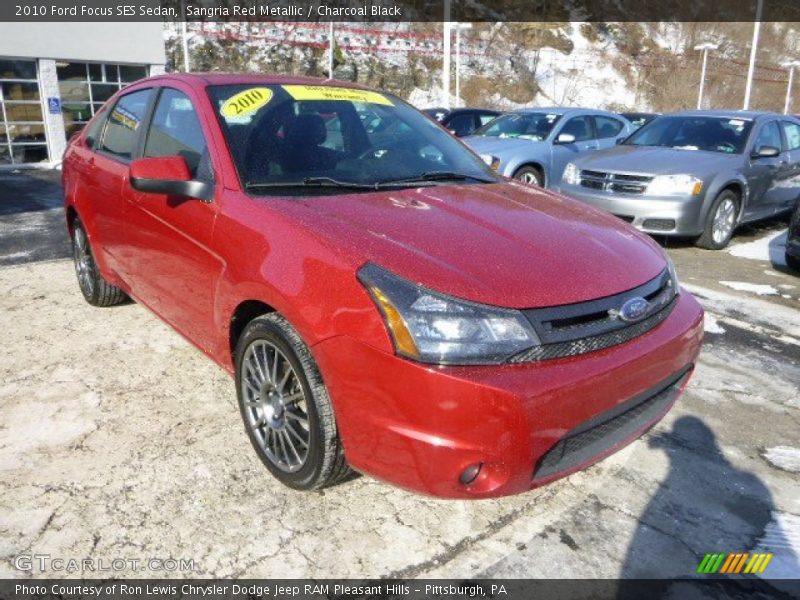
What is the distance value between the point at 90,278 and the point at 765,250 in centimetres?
711

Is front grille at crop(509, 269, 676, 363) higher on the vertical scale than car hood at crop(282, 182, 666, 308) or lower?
lower

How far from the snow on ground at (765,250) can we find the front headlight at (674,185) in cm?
104

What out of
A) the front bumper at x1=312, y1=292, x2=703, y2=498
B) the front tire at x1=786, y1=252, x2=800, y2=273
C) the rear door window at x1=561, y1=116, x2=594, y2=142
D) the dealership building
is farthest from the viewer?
the dealership building

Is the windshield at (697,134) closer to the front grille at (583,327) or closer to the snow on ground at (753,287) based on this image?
the snow on ground at (753,287)

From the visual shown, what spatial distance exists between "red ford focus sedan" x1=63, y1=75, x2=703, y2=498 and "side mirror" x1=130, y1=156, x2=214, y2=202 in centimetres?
1

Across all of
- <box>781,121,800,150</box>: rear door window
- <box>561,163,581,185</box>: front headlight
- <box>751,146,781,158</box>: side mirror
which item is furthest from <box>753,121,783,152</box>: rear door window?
<box>561,163,581,185</box>: front headlight

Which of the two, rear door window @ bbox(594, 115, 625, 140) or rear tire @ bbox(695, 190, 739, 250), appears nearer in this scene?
rear tire @ bbox(695, 190, 739, 250)

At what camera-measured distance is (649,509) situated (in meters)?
2.52

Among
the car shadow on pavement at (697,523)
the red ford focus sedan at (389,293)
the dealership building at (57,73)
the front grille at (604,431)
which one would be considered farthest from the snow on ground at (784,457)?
the dealership building at (57,73)

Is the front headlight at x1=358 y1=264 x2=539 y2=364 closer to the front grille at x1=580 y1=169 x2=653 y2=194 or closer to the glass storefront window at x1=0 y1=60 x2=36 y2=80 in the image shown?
the front grille at x1=580 y1=169 x2=653 y2=194

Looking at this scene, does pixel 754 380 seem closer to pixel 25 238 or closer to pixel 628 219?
pixel 628 219

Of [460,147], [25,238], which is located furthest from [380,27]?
[460,147]

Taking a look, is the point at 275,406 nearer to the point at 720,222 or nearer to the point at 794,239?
the point at 794,239

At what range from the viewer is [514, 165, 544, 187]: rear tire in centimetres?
869
